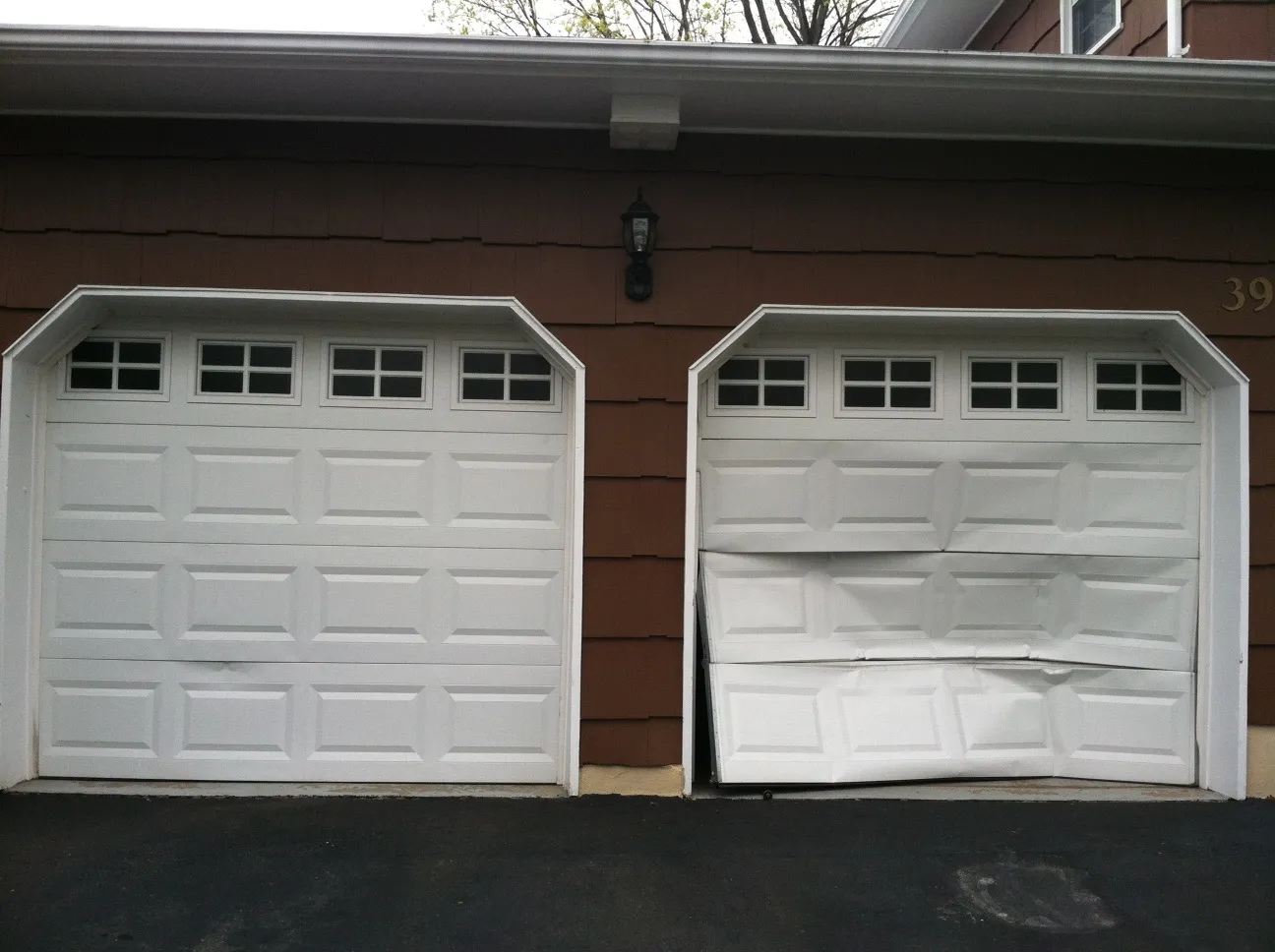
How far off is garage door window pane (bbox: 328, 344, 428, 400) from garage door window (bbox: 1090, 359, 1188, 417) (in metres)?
3.28

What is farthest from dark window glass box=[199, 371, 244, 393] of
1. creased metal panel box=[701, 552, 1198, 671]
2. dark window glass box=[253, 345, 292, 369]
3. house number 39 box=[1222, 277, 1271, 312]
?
house number 39 box=[1222, 277, 1271, 312]

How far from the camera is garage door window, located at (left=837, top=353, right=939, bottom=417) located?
4301mm

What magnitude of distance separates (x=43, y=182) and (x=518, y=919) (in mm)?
3795

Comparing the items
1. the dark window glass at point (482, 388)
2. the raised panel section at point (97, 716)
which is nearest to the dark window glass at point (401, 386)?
the dark window glass at point (482, 388)

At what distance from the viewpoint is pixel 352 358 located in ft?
13.9

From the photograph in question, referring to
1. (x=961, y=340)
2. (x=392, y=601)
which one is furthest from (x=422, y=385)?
(x=961, y=340)

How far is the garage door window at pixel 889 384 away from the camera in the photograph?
169 inches

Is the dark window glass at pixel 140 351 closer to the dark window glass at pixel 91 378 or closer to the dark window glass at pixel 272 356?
the dark window glass at pixel 91 378

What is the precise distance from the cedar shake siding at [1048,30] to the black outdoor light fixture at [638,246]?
10.6 feet

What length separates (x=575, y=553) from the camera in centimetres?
403

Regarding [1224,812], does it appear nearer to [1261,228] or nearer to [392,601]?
[1261,228]

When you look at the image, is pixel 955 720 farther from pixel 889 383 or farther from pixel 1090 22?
pixel 1090 22

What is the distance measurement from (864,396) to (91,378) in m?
3.68

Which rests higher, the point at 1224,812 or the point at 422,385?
the point at 422,385
